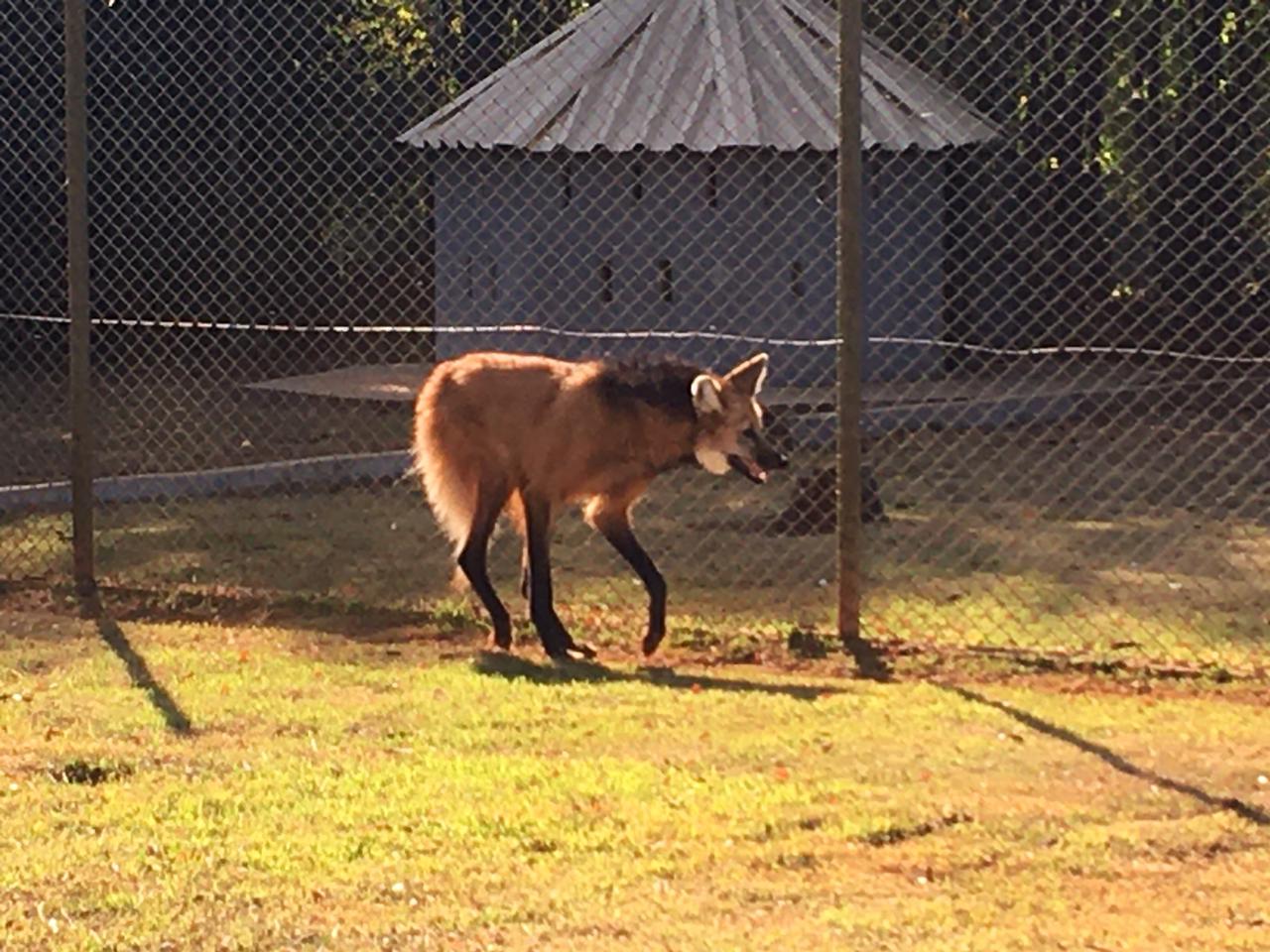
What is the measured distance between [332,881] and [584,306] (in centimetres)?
1206

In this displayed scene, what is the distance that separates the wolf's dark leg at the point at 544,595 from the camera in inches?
301

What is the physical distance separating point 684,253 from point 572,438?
8.87 metres

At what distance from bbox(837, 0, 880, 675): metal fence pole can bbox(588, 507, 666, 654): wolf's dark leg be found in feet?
2.13

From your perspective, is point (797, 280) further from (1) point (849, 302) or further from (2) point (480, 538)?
(1) point (849, 302)

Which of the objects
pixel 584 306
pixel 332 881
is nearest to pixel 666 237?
pixel 584 306

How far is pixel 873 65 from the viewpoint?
→ 58.3 feet

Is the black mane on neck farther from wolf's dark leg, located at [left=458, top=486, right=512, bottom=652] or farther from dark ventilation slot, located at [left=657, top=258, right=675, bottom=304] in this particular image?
dark ventilation slot, located at [left=657, top=258, right=675, bottom=304]

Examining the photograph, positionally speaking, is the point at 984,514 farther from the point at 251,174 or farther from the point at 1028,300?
the point at 251,174

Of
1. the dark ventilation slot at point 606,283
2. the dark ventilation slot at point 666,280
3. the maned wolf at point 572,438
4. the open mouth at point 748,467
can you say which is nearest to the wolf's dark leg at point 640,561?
the maned wolf at point 572,438

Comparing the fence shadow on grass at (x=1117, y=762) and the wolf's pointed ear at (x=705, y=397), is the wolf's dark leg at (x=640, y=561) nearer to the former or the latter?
the wolf's pointed ear at (x=705, y=397)

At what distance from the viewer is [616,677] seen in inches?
281

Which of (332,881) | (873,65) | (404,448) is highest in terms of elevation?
(873,65)

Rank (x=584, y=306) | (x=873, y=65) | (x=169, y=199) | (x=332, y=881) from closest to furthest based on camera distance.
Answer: (x=332, y=881), (x=584, y=306), (x=873, y=65), (x=169, y=199)

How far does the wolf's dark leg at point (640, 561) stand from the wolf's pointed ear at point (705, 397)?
0.51 metres
